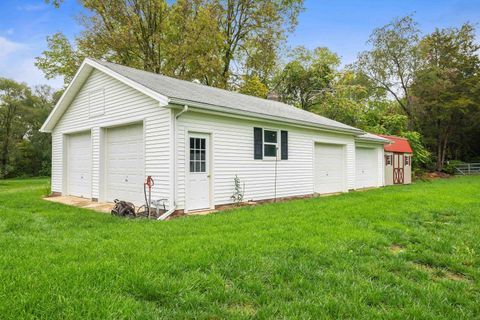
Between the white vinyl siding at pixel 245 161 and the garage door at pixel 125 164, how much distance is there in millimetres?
1699

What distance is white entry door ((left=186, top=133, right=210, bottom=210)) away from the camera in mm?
7914

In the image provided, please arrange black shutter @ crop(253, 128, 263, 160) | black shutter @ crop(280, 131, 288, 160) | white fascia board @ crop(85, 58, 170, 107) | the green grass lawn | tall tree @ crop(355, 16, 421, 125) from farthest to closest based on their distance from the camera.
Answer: tall tree @ crop(355, 16, 421, 125)
black shutter @ crop(280, 131, 288, 160)
black shutter @ crop(253, 128, 263, 160)
white fascia board @ crop(85, 58, 170, 107)
the green grass lawn

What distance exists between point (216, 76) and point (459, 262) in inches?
783

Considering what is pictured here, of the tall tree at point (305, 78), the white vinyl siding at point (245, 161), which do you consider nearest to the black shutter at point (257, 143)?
the white vinyl siding at point (245, 161)

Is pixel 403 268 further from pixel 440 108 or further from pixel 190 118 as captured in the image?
pixel 440 108

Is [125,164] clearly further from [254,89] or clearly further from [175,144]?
[254,89]

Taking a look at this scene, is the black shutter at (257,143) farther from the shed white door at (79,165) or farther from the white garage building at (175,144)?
the shed white door at (79,165)

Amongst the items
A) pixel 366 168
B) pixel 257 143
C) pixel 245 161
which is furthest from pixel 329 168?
pixel 245 161

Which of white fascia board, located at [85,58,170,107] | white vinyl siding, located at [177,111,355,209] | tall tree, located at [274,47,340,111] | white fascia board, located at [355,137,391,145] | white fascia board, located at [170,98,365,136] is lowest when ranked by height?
white vinyl siding, located at [177,111,355,209]

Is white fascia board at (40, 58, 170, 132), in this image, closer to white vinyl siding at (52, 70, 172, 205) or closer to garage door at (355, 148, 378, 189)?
white vinyl siding at (52, 70, 172, 205)

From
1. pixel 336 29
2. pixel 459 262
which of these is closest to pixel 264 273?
pixel 459 262

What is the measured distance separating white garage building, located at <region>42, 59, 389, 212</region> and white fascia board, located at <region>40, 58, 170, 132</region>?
0.03 m

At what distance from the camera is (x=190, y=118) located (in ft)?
25.8

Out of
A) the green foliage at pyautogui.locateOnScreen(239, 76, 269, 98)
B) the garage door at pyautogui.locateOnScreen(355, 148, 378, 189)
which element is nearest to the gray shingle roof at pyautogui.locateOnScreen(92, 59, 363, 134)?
the garage door at pyautogui.locateOnScreen(355, 148, 378, 189)
